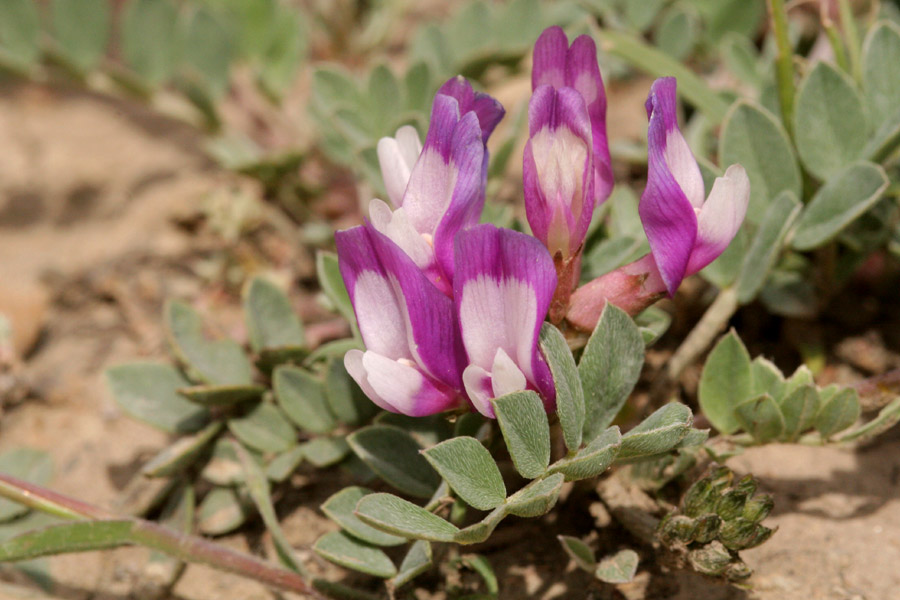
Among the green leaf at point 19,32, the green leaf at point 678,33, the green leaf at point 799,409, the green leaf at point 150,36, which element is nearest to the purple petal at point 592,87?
the green leaf at point 799,409

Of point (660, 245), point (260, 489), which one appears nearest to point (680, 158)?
point (660, 245)

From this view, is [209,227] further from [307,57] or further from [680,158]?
[680,158]

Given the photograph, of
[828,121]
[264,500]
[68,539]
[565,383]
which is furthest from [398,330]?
[828,121]

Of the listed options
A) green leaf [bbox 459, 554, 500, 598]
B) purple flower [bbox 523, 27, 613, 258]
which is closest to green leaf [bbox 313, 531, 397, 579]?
green leaf [bbox 459, 554, 500, 598]

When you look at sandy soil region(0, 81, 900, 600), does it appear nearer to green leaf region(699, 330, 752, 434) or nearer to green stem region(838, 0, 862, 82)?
green leaf region(699, 330, 752, 434)

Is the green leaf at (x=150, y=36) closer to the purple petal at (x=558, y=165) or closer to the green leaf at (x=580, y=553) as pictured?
the purple petal at (x=558, y=165)

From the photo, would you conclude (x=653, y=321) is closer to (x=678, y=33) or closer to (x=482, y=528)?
(x=482, y=528)
